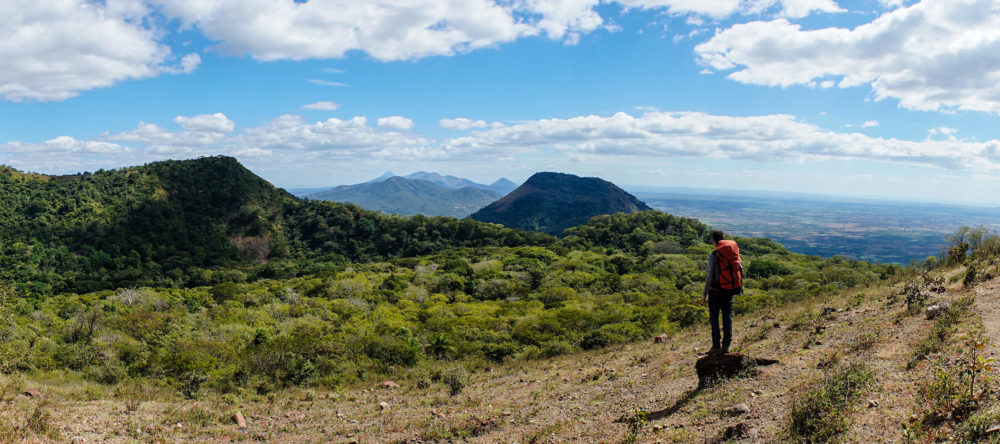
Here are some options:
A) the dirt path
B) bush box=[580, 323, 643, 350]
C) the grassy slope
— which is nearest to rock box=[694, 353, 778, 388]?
the grassy slope

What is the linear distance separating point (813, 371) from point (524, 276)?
136 feet

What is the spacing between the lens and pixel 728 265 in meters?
8.16

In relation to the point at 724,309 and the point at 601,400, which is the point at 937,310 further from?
the point at 601,400

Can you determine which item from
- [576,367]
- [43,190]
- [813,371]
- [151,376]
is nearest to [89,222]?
[43,190]

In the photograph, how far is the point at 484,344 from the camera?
20922mm

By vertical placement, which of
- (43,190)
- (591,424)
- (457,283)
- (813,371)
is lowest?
(457,283)

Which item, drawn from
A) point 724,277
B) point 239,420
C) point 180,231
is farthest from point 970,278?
point 180,231

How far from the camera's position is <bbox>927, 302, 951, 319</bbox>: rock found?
9.21 m

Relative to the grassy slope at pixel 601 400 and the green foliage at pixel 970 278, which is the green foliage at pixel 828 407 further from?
the green foliage at pixel 970 278

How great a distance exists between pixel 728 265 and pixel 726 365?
6.00 ft

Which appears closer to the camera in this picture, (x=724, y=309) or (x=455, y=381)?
(x=724, y=309)

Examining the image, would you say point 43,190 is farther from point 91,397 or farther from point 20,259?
point 91,397

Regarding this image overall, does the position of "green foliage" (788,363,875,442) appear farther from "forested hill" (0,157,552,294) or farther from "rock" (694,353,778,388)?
"forested hill" (0,157,552,294)

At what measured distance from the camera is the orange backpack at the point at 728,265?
26.7ft
